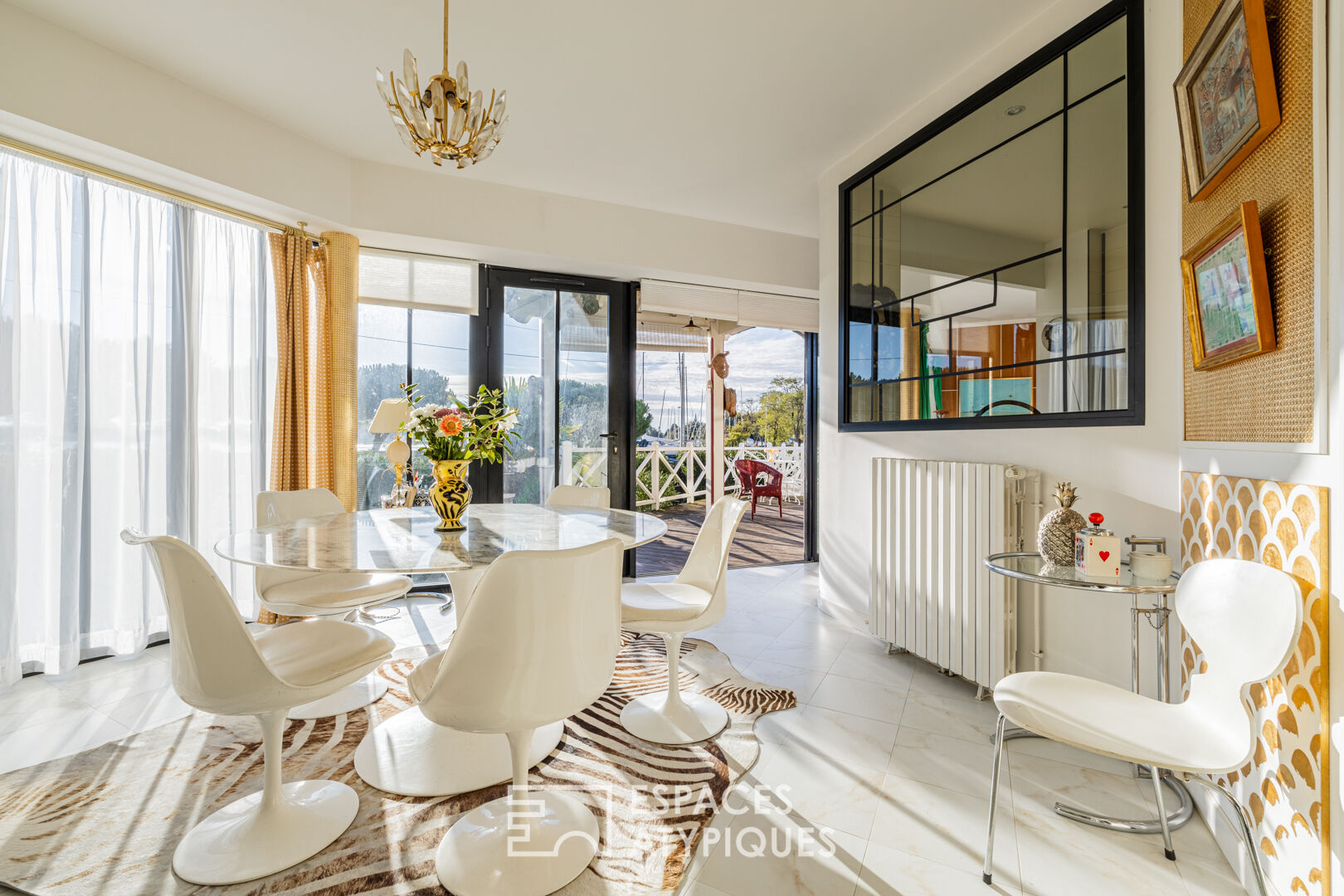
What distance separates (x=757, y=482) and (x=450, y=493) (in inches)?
233

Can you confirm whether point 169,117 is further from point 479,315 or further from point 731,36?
point 731,36

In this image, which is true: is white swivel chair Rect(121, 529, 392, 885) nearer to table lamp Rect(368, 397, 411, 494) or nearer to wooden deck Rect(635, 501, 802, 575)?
table lamp Rect(368, 397, 411, 494)

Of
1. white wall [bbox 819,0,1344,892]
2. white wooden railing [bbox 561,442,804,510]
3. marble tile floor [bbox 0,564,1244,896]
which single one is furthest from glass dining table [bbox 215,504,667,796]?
white wooden railing [bbox 561,442,804,510]

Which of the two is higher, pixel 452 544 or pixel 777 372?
pixel 777 372

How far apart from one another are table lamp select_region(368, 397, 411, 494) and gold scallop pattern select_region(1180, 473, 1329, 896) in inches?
144

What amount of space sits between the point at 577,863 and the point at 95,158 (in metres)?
3.35

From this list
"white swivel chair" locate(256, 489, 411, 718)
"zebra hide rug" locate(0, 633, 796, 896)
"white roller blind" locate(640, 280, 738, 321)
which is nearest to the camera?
"zebra hide rug" locate(0, 633, 796, 896)

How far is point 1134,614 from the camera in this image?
71.3 inches

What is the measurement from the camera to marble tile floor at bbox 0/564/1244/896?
144 centimetres

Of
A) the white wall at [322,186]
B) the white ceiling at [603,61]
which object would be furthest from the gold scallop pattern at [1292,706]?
the white wall at [322,186]

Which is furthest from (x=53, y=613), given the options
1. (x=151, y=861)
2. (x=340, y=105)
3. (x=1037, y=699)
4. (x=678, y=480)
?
(x=678, y=480)

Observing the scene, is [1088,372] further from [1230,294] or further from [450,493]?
[450,493]

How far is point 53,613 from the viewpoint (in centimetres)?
254

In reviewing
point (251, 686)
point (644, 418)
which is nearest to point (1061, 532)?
point (251, 686)
